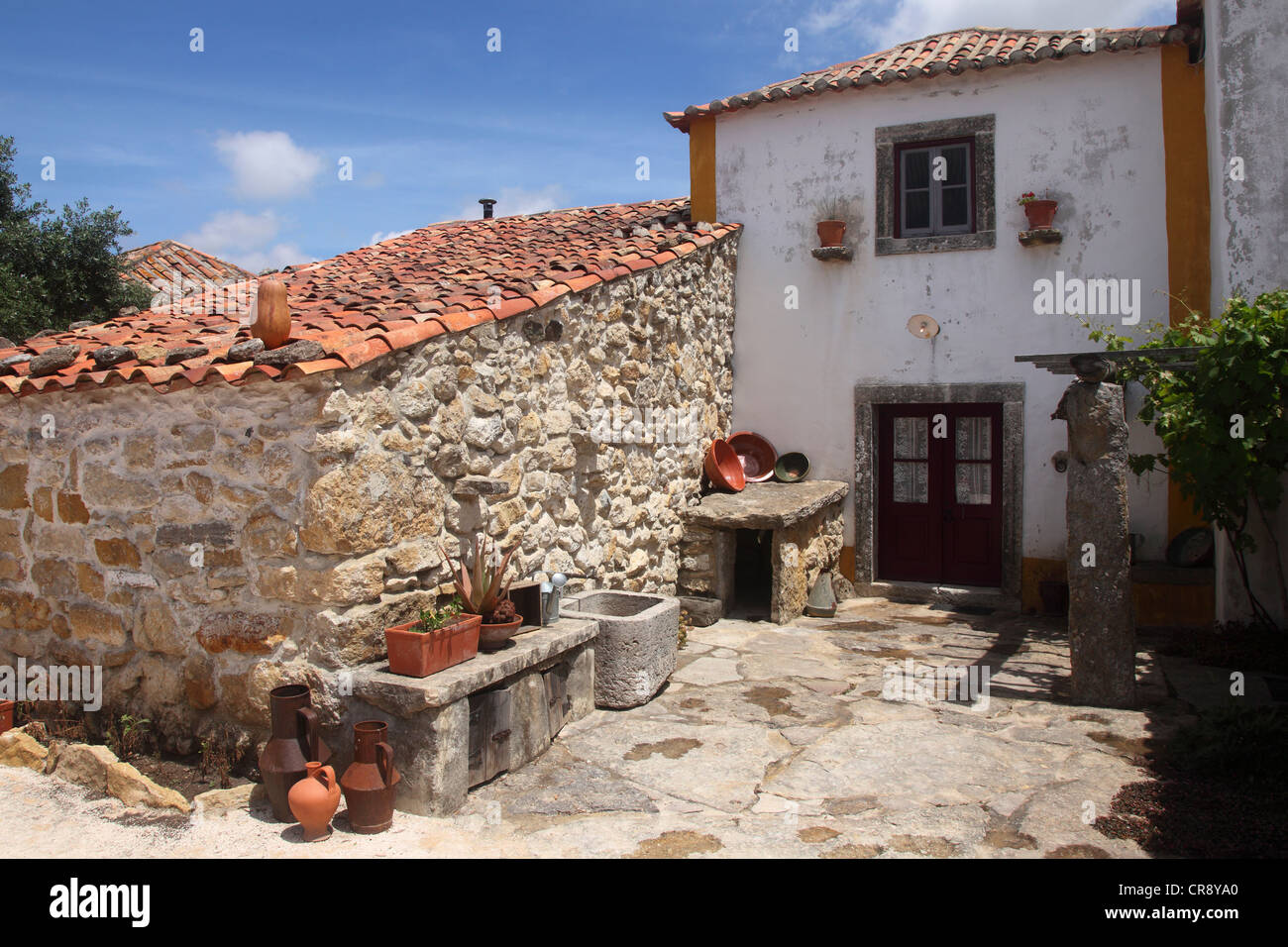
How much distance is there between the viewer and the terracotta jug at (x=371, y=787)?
368cm

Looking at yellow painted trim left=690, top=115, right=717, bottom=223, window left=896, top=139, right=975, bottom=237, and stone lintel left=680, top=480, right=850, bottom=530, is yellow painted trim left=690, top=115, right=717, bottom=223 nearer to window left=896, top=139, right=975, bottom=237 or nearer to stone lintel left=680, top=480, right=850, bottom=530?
window left=896, top=139, right=975, bottom=237

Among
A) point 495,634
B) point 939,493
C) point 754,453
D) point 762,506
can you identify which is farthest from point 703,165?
point 495,634

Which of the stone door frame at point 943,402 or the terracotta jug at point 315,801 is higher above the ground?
the stone door frame at point 943,402

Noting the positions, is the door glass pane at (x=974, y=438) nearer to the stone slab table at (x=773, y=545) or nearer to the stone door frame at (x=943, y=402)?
the stone door frame at (x=943, y=402)

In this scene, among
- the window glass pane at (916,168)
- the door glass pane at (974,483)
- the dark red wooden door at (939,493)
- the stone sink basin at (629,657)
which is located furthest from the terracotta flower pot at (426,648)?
the window glass pane at (916,168)

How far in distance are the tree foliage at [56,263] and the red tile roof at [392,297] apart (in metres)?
3.71

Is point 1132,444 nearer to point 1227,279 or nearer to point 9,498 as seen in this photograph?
point 1227,279

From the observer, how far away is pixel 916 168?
866 cm

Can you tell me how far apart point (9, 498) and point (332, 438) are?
8.26 feet

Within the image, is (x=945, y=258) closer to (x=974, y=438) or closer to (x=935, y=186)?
(x=935, y=186)

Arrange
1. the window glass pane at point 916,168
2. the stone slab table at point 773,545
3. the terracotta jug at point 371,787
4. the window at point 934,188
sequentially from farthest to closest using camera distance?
the window glass pane at point 916,168 → the window at point 934,188 → the stone slab table at point 773,545 → the terracotta jug at point 371,787

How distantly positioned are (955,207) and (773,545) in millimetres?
3762

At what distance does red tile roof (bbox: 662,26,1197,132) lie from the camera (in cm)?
767

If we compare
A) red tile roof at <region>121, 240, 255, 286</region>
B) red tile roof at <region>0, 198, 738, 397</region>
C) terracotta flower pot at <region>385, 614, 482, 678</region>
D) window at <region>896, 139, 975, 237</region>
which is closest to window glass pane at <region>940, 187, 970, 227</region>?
window at <region>896, 139, 975, 237</region>
